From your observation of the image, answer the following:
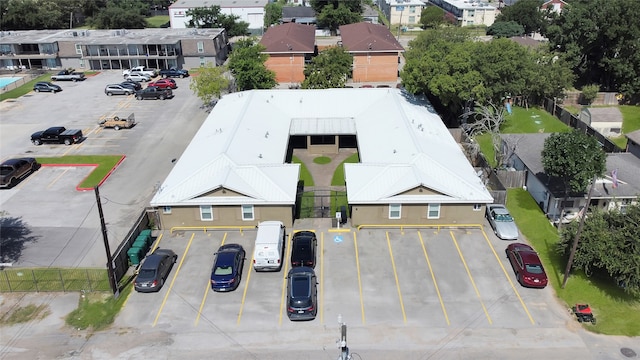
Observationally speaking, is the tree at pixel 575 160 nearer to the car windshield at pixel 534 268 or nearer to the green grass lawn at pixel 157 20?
the car windshield at pixel 534 268

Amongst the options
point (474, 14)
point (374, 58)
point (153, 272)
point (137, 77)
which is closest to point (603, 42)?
point (374, 58)

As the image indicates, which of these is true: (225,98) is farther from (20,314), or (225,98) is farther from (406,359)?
(406,359)

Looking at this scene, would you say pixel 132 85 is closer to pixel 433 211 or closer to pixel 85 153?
pixel 85 153

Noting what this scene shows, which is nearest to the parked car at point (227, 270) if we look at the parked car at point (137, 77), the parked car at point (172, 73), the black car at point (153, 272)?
the black car at point (153, 272)

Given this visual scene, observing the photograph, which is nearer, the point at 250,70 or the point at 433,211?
the point at 433,211

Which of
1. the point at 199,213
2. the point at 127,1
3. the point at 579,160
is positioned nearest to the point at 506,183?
the point at 579,160

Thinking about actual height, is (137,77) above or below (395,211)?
above
